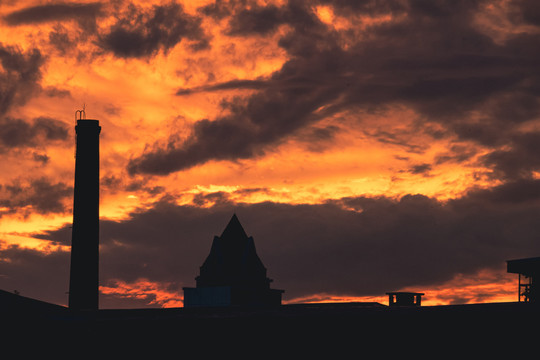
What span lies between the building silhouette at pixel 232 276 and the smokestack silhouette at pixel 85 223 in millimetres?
13974

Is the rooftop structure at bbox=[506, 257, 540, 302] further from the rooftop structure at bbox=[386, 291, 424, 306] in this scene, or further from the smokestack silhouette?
the smokestack silhouette

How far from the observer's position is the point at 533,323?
2647 centimetres

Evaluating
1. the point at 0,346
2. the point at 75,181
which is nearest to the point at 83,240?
the point at 75,181

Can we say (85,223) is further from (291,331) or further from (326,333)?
(326,333)

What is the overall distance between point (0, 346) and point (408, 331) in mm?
13524

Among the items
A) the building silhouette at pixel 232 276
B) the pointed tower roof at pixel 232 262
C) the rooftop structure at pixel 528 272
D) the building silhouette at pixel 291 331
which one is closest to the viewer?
the building silhouette at pixel 291 331

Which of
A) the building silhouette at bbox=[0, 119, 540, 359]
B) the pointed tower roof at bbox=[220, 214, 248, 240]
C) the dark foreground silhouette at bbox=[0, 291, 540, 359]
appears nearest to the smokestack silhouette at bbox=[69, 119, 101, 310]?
the pointed tower roof at bbox=[220, 214, 248, 240]

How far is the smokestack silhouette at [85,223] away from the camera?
52941mm

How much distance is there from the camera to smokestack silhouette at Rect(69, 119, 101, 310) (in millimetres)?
52941

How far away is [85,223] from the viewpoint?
53.7m

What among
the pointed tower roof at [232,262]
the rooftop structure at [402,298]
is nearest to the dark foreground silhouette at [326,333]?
the rooftop structure at [402,298]

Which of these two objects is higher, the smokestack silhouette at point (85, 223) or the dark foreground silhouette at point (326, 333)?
the smokestack silhouette at point (85, 223)

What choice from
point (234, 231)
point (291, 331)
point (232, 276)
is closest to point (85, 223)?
point (232, 276)

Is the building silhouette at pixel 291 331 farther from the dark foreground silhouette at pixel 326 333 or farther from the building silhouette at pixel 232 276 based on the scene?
the building silhouette at pixel 232 276
